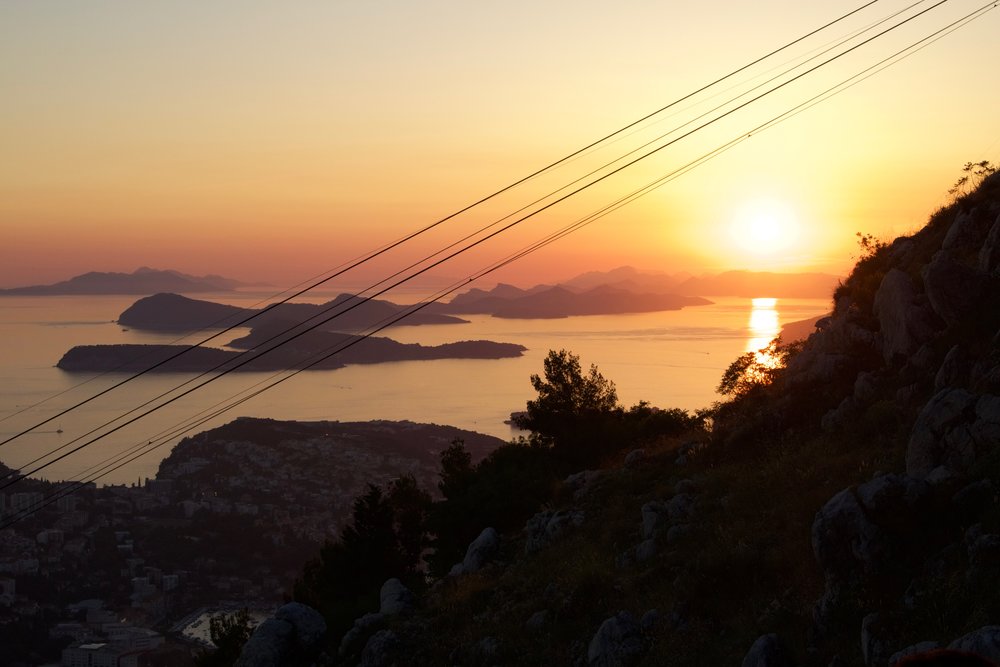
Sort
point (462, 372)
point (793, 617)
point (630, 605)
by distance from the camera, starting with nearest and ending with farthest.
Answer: point (793, 617), point (630, 605), point (462, 372)

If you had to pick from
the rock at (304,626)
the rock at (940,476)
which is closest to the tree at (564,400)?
the rock at (304,626)

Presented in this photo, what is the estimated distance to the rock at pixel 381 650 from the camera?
687 inches

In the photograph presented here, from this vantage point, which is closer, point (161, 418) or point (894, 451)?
point (894, 451)

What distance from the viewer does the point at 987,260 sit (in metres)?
18.2

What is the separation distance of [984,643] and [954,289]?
454 inches

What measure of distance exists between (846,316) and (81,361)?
627ft

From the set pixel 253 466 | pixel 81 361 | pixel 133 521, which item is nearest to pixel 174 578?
pixel 133 521

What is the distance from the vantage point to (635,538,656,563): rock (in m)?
16.9

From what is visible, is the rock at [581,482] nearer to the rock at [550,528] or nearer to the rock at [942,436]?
the rock at [550,528]

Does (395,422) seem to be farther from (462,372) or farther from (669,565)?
(669,565)

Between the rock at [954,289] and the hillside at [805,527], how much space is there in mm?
39

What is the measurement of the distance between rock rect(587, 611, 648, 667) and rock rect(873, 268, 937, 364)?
938cm

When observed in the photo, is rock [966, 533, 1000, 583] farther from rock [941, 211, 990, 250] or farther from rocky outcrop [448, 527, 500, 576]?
rocky outcrop [448, 527, 500, 576]

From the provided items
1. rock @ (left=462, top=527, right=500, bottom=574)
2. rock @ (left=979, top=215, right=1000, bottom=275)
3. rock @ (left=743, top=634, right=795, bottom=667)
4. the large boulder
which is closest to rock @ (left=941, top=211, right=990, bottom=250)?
rock @ (left=979, top=215, right=1000, bottom=275)
